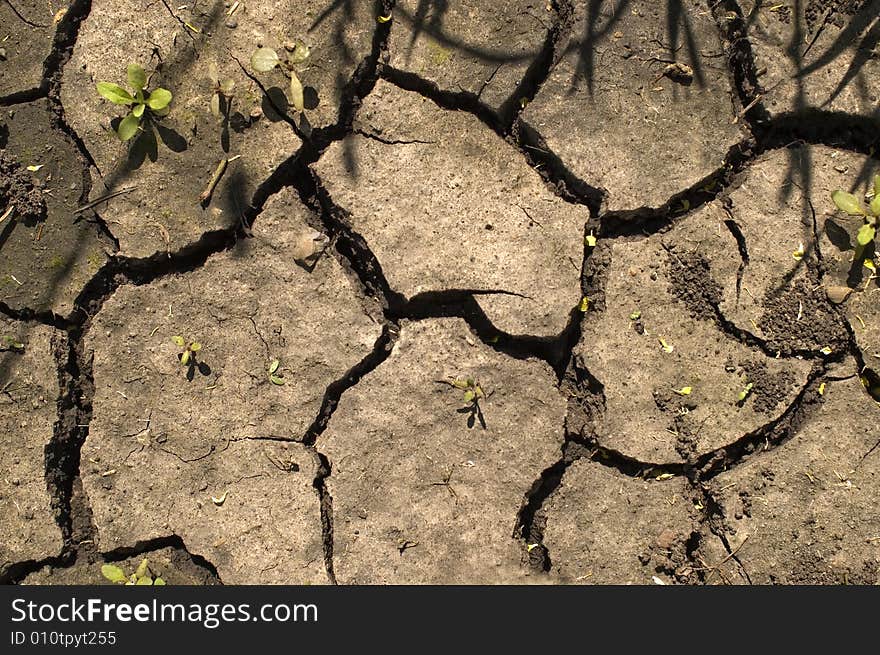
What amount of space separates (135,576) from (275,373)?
2.58 ft

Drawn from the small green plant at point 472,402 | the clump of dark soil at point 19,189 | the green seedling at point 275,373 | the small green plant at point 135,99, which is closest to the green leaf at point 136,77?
the small green plant at point 135,99

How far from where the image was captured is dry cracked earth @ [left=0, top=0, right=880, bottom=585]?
2.72 m

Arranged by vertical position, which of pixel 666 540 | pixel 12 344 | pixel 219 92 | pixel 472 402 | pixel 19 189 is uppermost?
pixel 219 92

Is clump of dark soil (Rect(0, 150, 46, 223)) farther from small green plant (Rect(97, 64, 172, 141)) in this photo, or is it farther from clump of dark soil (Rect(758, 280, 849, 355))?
clump of dark soil (Rect(758, 280, 849, 355))

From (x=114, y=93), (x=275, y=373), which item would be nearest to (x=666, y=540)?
(x=275, y=373)

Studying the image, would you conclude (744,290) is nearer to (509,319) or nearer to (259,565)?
(509,319)

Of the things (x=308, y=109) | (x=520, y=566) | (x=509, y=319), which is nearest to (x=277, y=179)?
(x=308, y=109)

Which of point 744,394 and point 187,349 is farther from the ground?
point 187,349

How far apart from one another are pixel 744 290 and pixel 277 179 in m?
1.56

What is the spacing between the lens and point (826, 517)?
2.70 meters

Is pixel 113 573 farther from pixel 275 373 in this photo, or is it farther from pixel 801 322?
pixel 801 322

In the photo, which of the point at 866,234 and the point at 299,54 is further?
the point at 299,54

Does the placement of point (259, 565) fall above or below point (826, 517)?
above

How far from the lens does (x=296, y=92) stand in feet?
9.07
